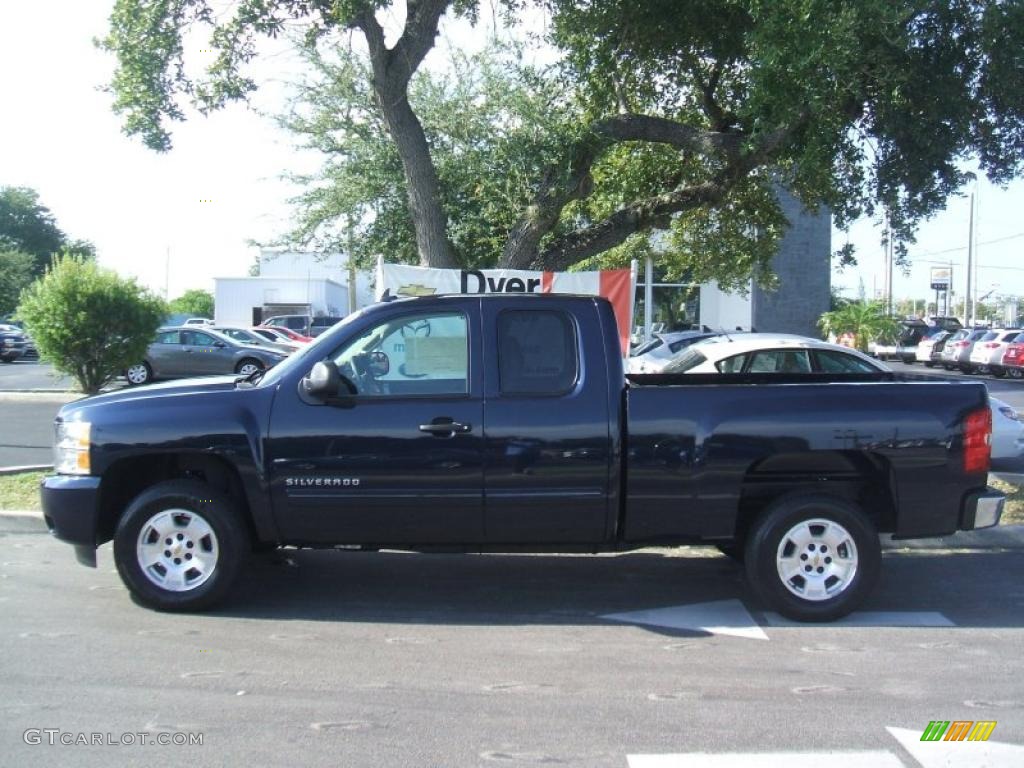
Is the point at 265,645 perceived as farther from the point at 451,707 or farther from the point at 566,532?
the point at 566,532

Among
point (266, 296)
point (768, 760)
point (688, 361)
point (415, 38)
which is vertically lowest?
point (768, 760)

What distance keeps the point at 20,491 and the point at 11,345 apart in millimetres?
30384

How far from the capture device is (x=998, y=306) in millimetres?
120125

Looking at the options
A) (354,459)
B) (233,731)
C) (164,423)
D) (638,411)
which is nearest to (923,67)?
(638,411)

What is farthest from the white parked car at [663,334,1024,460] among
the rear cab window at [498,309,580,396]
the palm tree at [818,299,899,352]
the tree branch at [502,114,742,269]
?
the palm tree at [818,299,899,352]

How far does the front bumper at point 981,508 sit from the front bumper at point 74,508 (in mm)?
5319

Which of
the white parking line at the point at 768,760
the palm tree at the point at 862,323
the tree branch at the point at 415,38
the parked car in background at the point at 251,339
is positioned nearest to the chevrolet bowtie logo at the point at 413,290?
the tree branch at the point at 415,38

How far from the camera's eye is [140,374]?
23.4 m

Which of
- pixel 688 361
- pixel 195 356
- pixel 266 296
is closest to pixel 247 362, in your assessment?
pixel 195 356

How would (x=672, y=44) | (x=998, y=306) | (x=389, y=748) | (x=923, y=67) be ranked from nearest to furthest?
(x=389, y=748) < (x=923, y=67) < (x=672, y=44) < (x=998, y=306)

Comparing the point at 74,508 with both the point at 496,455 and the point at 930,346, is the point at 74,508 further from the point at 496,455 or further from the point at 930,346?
the point at 930,346

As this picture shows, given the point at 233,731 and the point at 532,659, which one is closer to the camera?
the point at 233,731

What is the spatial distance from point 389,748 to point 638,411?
2525 millimetres

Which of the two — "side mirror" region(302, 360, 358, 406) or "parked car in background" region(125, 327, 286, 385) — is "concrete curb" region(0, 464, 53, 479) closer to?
"side mirror" region(302, 360, 358, 406)
